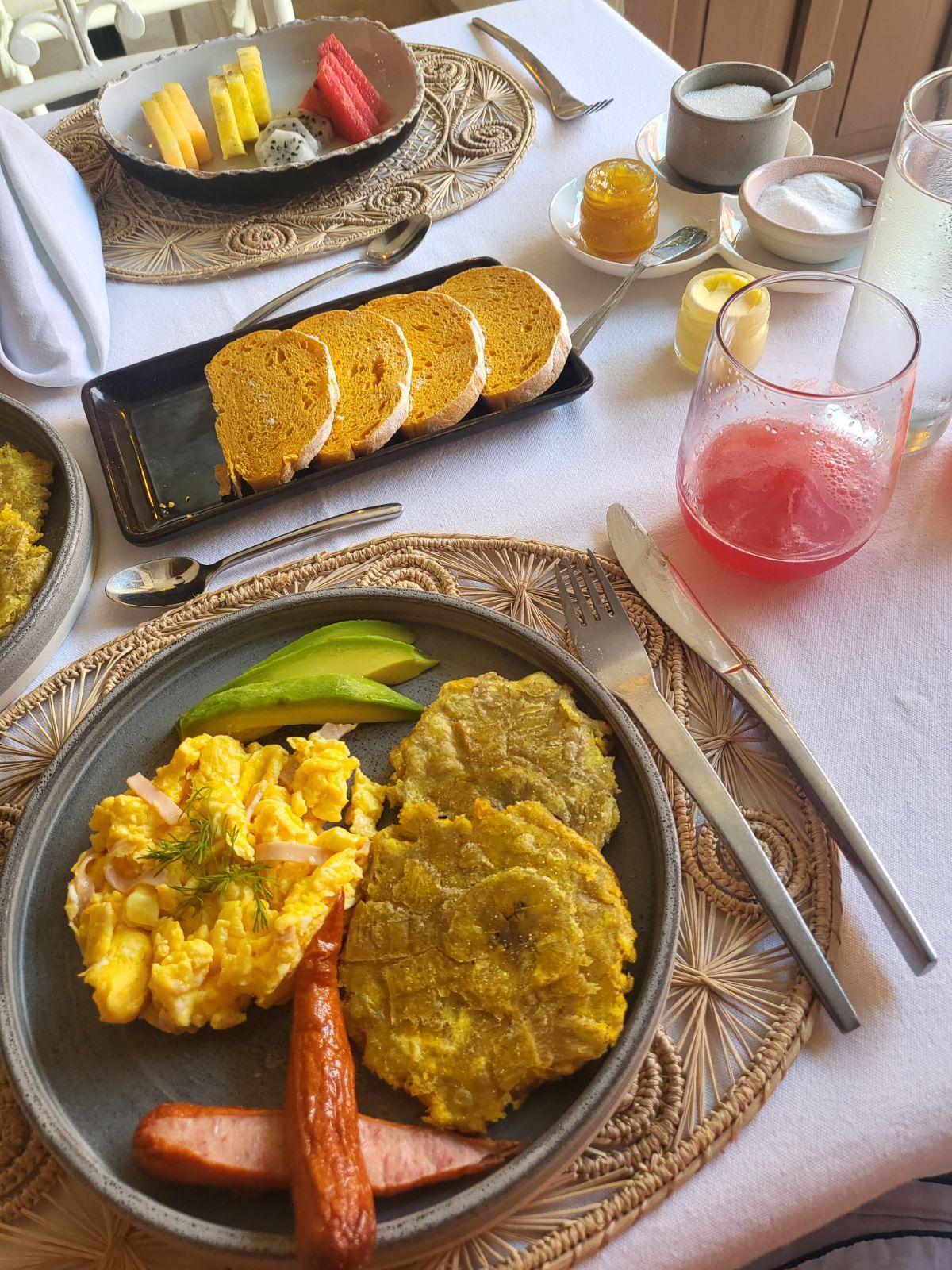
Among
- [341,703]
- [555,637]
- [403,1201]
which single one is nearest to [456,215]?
[555,637]

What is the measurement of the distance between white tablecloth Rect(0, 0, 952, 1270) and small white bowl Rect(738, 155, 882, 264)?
0.21m

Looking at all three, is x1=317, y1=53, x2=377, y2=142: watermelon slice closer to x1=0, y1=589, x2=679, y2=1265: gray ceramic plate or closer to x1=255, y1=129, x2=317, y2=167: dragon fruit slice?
x1=255, y1=129, x2=317, y2=167: dragon fruit slice

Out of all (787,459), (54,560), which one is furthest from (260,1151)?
(787,459)

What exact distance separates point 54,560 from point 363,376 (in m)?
0.62

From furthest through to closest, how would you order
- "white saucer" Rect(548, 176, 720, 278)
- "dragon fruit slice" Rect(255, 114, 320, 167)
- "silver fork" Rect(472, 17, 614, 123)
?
"silver fork" Rect(472, 17, 614, 123)
"dragon fruit slice" Rect(255, 114, 320, 167)
"white saucer" Rect(548, 176, 720, 278)

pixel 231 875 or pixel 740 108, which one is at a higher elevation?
pixel 740 108

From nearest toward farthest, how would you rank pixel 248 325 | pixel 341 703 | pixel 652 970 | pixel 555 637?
pixel 652 970, pixel 341 703, pixel 555 637, pixel 248 325

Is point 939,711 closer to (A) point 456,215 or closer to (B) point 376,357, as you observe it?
(B) point 376,357

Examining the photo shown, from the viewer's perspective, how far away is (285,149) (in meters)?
2.15

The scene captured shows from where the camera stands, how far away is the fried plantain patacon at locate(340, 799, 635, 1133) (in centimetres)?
98

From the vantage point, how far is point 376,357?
173cm

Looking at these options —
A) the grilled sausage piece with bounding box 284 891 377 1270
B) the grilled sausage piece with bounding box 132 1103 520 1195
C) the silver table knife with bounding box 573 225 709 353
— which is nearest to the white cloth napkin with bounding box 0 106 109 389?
the silver table knife with bounding box 573 225 709 353

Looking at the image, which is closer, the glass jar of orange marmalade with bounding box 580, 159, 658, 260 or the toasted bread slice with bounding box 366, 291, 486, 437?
the toasted bread slice with bounding box 366, 291, 486, 437

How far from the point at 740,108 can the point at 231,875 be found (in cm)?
184
